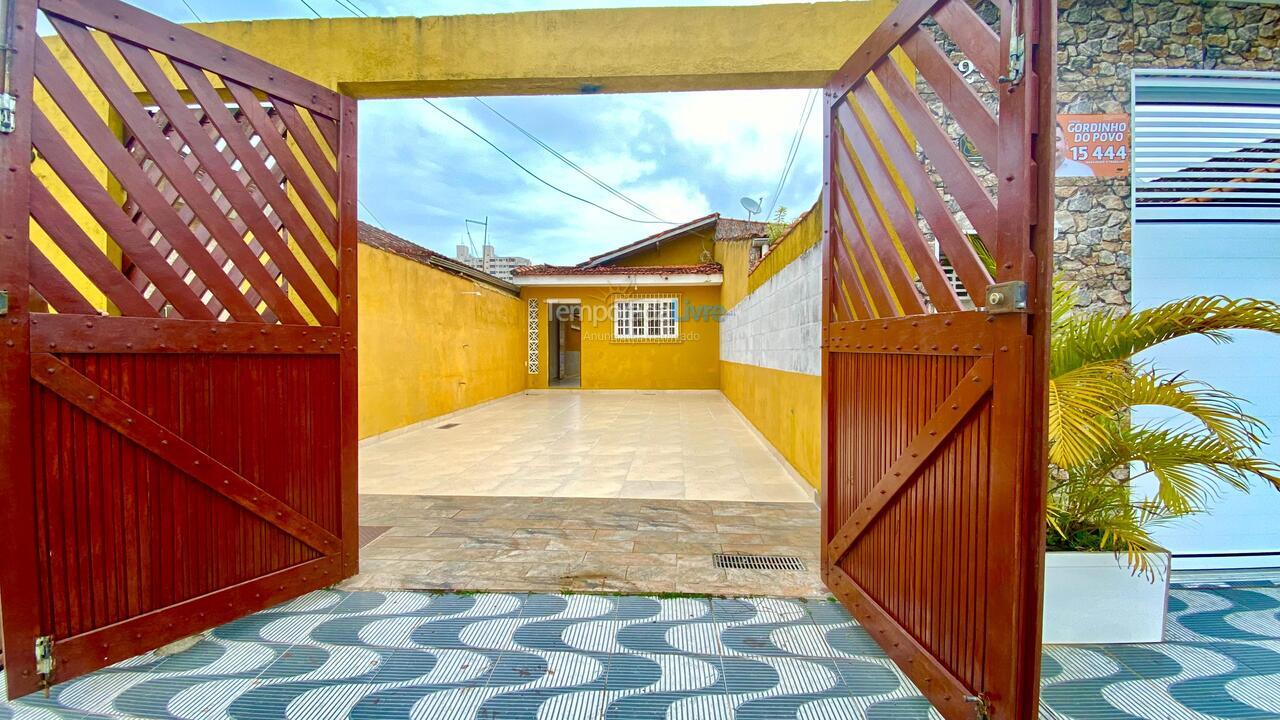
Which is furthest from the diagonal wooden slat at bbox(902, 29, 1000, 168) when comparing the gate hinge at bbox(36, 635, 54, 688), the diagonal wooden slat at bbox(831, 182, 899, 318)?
the gate hinge at bbox(36, 635, 54, 688)

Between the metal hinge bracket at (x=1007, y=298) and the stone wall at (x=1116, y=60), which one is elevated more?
the stone wall at (x=1116, y=60)

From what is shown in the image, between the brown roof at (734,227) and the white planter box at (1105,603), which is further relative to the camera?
the brown roof at (734,227)

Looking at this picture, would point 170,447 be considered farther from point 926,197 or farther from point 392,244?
point 392,244

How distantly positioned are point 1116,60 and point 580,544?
13.5 ft

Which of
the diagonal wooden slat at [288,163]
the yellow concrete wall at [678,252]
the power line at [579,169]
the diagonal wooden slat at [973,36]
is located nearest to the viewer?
the diagonal wooden slat at [973,36]

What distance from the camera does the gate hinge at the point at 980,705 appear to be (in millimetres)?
1582

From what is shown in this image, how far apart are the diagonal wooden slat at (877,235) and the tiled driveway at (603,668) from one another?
4.63 feet

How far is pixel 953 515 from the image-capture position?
1737 millimetres

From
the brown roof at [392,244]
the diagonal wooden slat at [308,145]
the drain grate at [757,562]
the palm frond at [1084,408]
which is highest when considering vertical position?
the brown roof at [392,244]

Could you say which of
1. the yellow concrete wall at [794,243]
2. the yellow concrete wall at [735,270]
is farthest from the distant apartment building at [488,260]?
the yellow concrete wall at [794,243]

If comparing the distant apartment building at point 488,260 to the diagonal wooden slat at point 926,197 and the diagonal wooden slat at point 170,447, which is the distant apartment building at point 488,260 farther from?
the diagonal wooden slat at point 926,197

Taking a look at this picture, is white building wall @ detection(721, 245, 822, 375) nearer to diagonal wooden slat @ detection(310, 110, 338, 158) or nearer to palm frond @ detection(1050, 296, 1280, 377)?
palm frond @ detection(1050, 296, 1280, 377)

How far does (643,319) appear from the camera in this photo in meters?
13.1

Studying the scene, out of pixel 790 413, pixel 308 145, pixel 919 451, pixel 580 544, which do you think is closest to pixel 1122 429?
pixel 919 451
